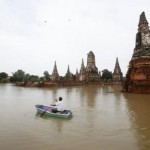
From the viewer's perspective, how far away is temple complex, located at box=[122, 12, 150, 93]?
100ft

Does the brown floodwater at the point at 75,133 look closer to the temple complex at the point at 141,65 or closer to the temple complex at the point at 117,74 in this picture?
the temple complex at the point at 141,65

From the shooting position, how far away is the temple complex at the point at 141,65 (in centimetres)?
3050

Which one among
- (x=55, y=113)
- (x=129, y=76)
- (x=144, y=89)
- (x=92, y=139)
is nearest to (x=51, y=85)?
(x=129, y=76)

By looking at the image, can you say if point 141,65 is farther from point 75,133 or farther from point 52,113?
point 75,133

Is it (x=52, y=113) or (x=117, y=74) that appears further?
(x=117, y=74)

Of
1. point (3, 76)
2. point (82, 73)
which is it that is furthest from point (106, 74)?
point (3, 76)

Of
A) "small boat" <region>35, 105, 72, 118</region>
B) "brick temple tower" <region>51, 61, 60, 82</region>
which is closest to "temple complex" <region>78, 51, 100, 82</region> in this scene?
"brick temple tower" <region>51, 61, 60, 82</region>

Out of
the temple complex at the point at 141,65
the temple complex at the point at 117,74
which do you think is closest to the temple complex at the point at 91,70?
the temple complex at the point at 117,74

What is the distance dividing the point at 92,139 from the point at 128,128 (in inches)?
102

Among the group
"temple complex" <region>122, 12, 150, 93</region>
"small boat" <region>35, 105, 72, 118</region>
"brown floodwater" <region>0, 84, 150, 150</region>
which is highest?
"temple complex" <region>122, 12, 150, 93</region>

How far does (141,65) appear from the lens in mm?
31203

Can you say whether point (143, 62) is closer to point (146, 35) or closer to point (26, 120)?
point (146, 35)

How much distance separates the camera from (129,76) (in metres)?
34.1

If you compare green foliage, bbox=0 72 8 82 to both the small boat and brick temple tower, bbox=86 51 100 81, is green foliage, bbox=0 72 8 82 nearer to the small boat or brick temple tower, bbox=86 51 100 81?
brick temple tower, bbox=86 51 100 81
